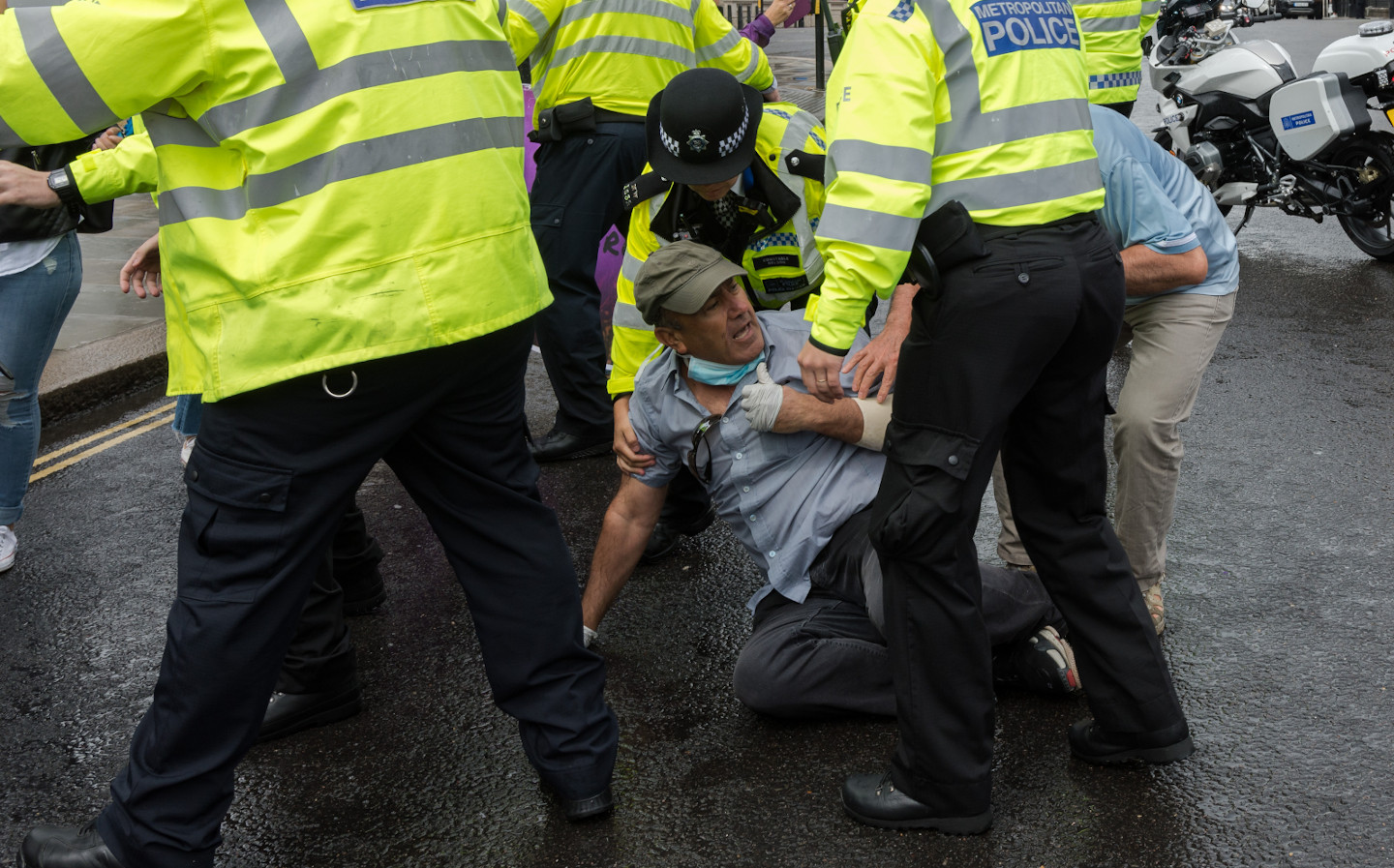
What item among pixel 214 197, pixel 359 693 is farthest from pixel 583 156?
pixel 214 197

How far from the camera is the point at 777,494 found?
3.13 metres

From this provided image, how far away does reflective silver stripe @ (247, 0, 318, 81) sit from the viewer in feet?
6.66

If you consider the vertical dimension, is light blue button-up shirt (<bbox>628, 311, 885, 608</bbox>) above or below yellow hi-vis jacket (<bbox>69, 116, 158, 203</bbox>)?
below

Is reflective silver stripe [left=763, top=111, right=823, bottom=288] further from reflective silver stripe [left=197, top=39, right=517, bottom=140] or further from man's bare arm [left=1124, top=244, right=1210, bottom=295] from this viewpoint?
reflective silver stripe [left=197, top=39, right=517, bottom=140]

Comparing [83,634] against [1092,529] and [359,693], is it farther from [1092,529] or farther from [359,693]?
[1092,529]

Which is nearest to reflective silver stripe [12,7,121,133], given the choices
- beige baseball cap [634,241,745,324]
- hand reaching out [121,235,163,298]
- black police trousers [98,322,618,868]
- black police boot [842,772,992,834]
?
black police trousers [98,322,618,868]

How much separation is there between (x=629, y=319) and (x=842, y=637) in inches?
40.5

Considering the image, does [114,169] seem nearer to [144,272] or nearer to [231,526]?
[144,272]

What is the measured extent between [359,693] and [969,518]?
1.63m

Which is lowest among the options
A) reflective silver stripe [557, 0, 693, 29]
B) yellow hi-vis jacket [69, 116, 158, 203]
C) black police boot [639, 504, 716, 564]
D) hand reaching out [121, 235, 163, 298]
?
black police boot [639, 504, 716, 564]

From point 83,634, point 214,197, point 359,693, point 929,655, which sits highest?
point 214,197

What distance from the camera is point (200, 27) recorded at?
199 centimetres

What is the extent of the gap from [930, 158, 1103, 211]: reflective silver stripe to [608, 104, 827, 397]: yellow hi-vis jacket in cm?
95

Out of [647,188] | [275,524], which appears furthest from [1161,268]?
[275,524]
